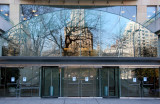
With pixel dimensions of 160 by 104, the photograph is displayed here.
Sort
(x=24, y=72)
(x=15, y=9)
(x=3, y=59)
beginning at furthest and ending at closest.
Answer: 1. (x=15, y=9)
2. (x=24, y=72)
3. (x=3, y=59)

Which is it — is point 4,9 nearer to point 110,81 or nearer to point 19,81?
point 19,81

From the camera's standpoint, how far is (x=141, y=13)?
19.1 m

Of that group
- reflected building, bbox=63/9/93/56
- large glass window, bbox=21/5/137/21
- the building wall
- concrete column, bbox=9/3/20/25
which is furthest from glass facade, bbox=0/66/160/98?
large glass window, bbox=21/5/137/21

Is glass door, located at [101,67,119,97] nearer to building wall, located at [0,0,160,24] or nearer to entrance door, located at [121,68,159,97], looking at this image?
entrance door, located at [121,68,159,97]

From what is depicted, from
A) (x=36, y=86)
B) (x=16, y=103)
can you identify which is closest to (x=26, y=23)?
(x=36, y=86)

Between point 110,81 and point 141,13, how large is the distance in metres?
8.51

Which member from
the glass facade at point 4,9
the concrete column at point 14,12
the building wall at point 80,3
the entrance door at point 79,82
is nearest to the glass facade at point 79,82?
the entrance door at point 79,82

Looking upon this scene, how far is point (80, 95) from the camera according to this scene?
15406 millimetres

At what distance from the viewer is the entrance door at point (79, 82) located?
15.4m

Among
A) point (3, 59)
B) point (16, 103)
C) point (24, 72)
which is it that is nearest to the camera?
point (16, 103)

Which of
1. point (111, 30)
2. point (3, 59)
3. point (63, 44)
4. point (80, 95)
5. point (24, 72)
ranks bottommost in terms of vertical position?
point (80, 95)

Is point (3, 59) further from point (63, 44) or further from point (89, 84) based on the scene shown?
point (89, 84)

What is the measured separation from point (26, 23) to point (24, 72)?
420 centimetres

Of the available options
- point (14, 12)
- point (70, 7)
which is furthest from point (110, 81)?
point (14, 12)
